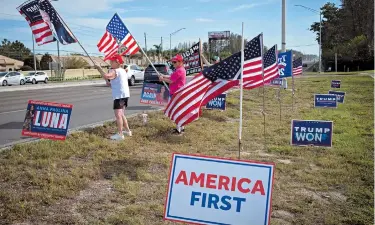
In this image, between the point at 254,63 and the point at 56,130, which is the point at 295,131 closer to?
the point at 254,63

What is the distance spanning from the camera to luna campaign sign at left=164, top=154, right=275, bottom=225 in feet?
9.93

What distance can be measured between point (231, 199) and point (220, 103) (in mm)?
8004

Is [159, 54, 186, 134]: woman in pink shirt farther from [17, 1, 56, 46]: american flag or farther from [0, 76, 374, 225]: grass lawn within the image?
[17, 1, 56, 46]: american flag

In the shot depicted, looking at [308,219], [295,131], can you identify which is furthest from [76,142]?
[308,219]

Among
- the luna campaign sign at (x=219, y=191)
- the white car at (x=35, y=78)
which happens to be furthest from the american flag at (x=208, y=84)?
the white car at (x=35, y=78)

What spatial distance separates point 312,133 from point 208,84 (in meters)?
2.73

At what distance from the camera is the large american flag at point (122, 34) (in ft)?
27.5

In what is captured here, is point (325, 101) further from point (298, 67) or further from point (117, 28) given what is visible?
point (298, 67)

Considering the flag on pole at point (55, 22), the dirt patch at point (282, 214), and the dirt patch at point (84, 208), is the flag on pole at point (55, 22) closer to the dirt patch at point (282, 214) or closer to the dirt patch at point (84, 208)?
the dirt patch at point (84, 208)

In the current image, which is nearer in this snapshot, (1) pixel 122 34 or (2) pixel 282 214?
(2) pixel 282 214

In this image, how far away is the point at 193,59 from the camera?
10719 mm

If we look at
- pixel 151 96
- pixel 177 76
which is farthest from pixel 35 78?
pixel 177 76

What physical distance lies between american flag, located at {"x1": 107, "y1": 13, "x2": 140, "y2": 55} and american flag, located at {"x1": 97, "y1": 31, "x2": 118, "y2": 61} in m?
0.36

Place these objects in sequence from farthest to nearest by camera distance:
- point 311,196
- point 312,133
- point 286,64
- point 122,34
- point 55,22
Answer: point 286,64 → point 122,34 → point 312,133 → point 55,22 → point 311,196
